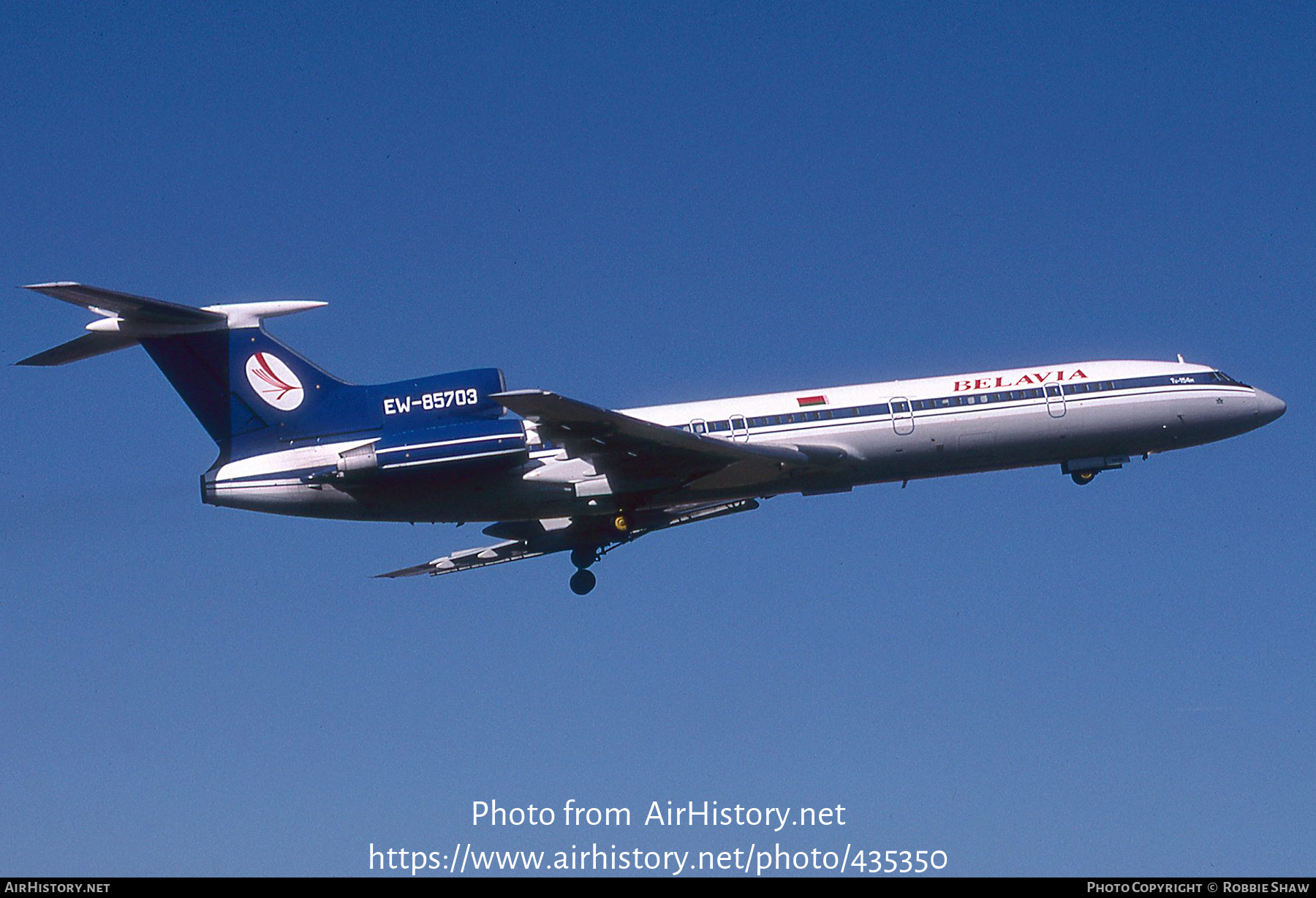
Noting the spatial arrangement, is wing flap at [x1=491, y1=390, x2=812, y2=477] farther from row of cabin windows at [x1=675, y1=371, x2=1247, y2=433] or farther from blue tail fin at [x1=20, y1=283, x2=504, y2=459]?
blue tail fin at [x1=20, y1=283, x2=504, y2=459]

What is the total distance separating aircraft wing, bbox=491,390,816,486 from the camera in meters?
28.1

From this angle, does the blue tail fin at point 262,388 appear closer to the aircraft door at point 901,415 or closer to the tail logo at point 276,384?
the tail logo at point 276,384

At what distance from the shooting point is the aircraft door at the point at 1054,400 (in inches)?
1251

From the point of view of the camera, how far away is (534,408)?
27281 millimetres

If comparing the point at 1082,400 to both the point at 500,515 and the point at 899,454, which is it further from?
the point at 500,515

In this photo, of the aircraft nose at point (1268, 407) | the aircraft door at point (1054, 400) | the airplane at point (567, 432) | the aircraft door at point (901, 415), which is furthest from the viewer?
the aircraft nose at point (1268, 407)

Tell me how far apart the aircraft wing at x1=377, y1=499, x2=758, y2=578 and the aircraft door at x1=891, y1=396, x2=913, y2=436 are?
3.85m

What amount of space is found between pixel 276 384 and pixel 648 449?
786 cm

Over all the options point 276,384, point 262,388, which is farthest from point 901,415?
point 262,388

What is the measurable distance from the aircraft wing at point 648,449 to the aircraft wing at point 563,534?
6.99ft

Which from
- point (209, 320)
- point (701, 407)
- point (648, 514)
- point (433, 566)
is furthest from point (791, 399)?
point (209, 320)

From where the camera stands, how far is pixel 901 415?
102 ft

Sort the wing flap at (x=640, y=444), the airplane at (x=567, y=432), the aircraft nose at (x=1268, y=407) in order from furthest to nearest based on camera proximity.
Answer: the aircraft nose at (x=1268, y=407), the airplane at (x=567, y=432), the wing flap at (x=640, y=444)

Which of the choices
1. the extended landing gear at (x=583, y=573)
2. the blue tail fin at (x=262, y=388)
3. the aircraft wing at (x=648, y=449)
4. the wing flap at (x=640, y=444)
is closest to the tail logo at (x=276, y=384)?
the blue tail fin at (x=262, y=388)
